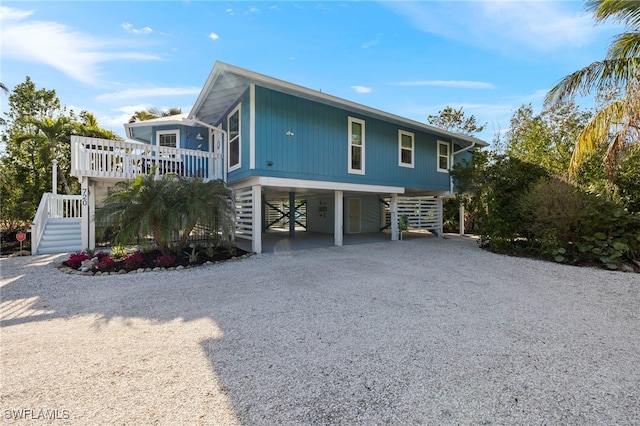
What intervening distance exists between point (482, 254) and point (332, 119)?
6030 mm

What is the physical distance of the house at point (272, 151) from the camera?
25.5 ft

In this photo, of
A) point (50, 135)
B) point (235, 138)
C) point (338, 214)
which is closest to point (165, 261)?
point (235, 138)

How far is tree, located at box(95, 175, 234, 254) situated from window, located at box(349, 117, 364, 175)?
4.68 metres

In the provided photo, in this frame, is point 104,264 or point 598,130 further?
point 598,130

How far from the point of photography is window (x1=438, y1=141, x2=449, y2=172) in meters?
12.4

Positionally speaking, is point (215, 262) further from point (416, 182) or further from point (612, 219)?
point (612, 219)

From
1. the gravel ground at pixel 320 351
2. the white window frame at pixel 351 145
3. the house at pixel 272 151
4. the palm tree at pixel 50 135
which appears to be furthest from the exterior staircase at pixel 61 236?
the white window frame at pixel 351 145

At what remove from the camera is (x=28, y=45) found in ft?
19.1

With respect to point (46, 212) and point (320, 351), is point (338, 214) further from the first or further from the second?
point (46, 212)

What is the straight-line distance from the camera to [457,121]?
20922 millimetres

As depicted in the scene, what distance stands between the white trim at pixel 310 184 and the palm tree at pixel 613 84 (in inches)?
209

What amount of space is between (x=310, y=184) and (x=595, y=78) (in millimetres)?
7746

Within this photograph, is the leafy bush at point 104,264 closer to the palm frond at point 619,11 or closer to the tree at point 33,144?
the tree at point 33,144

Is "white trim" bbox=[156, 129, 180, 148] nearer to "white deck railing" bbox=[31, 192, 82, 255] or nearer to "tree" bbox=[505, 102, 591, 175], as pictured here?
"white deck railing" bbox=[31, 192, 82, 255]
